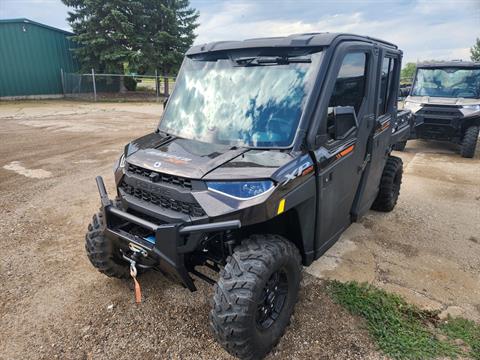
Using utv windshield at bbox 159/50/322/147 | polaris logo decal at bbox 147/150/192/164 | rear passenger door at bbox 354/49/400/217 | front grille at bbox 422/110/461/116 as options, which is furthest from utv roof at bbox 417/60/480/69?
polaris logo decal at bbox 147/150/192/164

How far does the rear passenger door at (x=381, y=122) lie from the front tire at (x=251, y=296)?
147 centimetres

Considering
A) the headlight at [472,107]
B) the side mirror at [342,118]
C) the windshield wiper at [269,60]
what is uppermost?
the windshield wiper at [269,60]

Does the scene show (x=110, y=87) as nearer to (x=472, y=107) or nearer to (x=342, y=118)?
(x=472, y=107)

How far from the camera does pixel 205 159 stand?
2.47 metres

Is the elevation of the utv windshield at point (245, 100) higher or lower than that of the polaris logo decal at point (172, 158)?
higher

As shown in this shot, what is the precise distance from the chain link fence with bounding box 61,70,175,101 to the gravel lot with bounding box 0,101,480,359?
1573 centimetres

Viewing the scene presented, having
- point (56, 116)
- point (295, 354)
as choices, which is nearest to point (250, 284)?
point (295, 354)

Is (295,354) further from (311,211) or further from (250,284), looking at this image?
(311,211)

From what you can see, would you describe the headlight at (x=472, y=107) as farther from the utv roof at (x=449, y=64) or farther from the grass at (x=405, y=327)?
the grass at (x=405, y=327)

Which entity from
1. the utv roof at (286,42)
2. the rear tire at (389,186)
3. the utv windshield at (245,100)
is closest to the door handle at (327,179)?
the utv windshield at (245,100)

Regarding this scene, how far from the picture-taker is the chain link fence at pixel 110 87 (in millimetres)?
21000

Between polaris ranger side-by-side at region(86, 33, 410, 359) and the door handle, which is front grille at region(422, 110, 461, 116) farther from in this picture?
the door handle

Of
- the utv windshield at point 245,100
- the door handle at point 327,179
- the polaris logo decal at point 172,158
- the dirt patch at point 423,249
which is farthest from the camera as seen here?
the dirt patch at point 423,249

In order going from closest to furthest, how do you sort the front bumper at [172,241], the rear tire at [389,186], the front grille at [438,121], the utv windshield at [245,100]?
1. the front bumper at [172,241]
2. the utv windshield at [245,100]
3. the rear tire at [389,186]
4. the front grille at [438,121]
